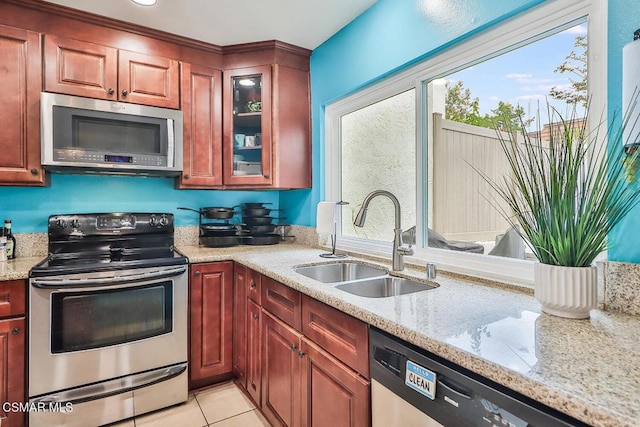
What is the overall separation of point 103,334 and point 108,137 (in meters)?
1.21

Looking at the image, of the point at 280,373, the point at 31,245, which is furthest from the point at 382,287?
the point at 31,245

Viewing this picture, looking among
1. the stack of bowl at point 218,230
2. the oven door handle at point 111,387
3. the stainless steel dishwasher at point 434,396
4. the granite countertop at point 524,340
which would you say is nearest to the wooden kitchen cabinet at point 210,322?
the oven door handle at point 111,387

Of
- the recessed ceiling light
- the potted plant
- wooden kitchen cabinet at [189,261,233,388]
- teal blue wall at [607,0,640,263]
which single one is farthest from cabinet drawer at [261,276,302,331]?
the recessed ceiling light

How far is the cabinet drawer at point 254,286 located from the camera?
195 cm

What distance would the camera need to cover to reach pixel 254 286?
79.1 inches

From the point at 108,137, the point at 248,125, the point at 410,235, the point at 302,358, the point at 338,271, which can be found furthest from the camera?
the point at 248,125

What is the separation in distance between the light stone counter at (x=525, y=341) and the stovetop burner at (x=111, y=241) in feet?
4.06

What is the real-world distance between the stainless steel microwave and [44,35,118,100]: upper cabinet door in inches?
3.0

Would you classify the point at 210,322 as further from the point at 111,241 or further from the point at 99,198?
the point at 99,198

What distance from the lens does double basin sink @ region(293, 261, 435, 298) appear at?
1598 millimetres

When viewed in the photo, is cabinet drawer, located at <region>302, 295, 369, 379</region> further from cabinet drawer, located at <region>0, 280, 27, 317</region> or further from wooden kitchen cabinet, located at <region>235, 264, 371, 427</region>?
cabinet drawer, located at <region>0, 280, 27, 317</region>

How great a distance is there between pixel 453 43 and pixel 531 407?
1.53 metres

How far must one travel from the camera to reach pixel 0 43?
194cm

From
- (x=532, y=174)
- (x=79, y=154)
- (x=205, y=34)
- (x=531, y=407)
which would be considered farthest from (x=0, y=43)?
(x=531, y=407)
